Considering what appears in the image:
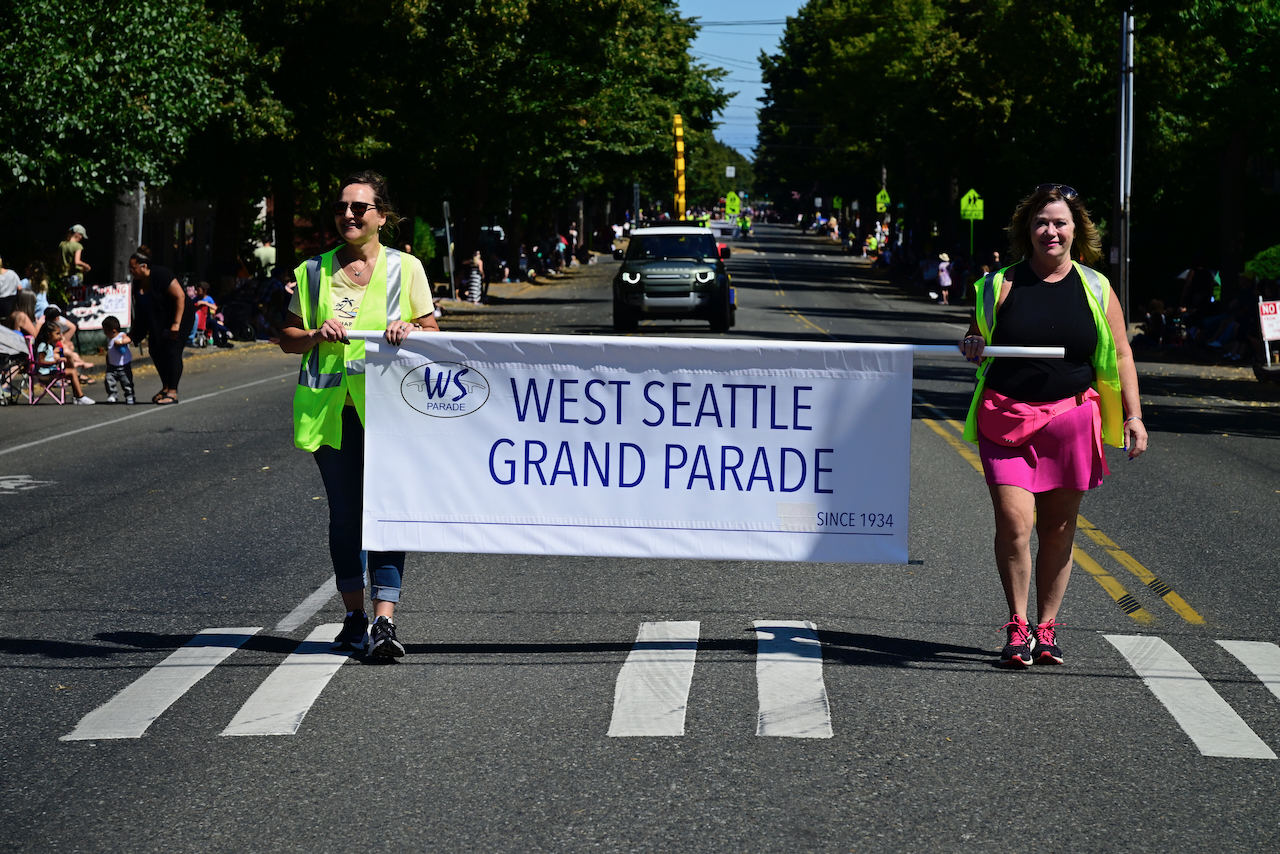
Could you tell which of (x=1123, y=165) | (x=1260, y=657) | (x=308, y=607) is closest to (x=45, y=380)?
(x=308, y=607)

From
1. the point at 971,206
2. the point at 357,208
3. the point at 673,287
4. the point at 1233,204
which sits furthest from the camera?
the point at 971,206

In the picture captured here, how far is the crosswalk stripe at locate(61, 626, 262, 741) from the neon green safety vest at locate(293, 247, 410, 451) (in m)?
1.03

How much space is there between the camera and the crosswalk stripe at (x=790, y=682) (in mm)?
5617

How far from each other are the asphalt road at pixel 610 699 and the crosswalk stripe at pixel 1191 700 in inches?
0.7

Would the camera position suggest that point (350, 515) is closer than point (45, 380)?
Yes

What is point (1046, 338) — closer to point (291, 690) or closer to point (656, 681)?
point (656, 681)

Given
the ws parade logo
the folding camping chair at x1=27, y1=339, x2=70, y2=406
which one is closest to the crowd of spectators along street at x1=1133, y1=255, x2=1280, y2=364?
the folding camping chair at x1=27, y1=339, x2=70, y2=406

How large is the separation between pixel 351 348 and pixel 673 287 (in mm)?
23737

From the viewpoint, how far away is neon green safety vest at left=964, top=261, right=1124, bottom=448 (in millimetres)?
6286

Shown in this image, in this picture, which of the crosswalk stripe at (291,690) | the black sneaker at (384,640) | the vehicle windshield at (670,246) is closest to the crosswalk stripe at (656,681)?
the black sneaker at (384,640)

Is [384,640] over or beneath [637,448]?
beneath

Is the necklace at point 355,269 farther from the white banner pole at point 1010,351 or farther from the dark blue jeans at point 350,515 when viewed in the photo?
the dark blue jeans at point 350,515

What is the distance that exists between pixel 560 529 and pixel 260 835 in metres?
2.32

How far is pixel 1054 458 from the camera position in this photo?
628cm
